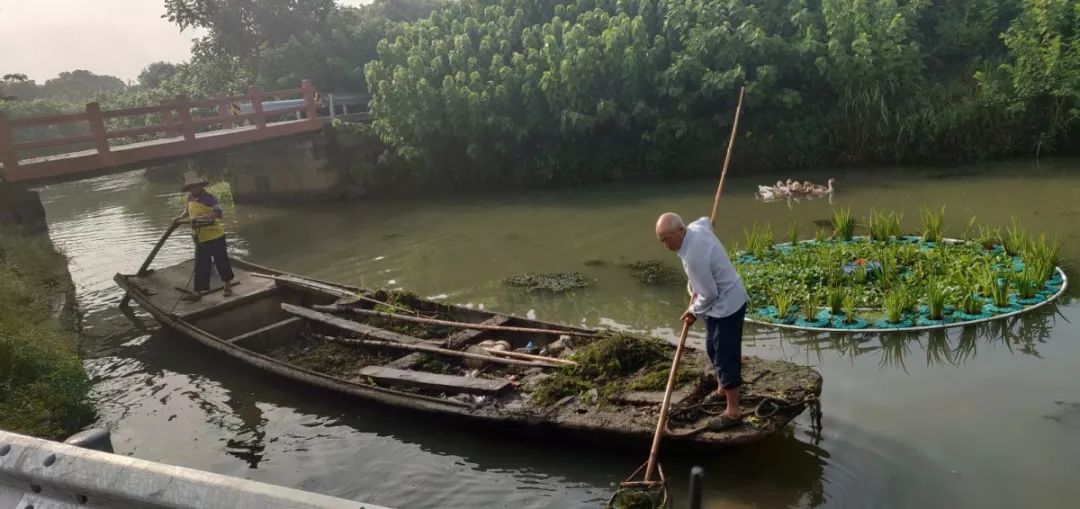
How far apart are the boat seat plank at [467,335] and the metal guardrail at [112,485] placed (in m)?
5.20

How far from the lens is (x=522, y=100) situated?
19.3 meters

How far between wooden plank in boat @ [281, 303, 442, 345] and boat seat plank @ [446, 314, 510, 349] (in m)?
0.14

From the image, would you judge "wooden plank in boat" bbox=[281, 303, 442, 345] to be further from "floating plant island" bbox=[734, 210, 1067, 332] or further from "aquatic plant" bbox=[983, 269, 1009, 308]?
"aquatic plant" bbox=[983, 269, 1009, 308]

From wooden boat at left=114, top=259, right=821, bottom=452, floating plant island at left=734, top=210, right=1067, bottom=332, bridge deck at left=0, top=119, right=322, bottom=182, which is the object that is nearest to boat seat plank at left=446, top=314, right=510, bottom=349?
wooden boat at left=114, top=259, right=821, bottom=452

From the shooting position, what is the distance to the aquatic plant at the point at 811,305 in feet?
27.2

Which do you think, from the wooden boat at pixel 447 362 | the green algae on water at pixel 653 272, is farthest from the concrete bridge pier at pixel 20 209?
the green algae on water at pixel 653 272

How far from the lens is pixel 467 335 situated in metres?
7.79

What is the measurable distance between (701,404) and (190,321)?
254 inches

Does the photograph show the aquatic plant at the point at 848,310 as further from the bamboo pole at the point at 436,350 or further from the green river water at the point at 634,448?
the bamboo pole at the point at 436,350

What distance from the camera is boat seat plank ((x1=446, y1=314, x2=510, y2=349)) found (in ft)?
25.0

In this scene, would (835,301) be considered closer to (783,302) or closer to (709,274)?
(783,302)

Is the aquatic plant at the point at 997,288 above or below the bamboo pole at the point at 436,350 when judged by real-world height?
above

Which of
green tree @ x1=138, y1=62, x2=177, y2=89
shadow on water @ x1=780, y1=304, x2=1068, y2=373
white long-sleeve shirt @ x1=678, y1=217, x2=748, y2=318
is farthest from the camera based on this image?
green tree @ x1=138, y1=62, x2=177, y2=89

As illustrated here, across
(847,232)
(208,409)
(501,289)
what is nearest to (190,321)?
(208,409)
